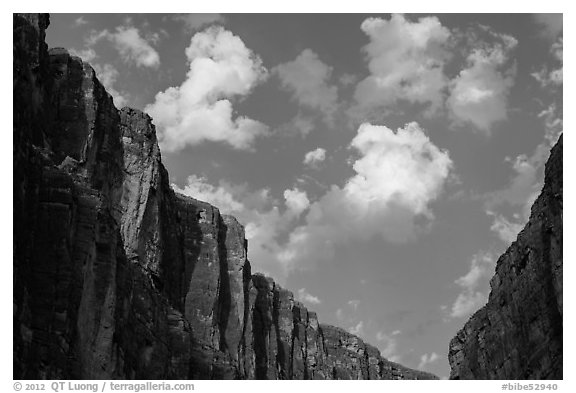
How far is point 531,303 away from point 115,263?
116ft

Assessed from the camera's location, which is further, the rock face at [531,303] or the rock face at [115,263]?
the rock face at [531,303]

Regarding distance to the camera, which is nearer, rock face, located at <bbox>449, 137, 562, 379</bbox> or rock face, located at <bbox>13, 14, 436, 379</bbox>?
rock face, located at <bbox>13, 14, 436, 379</bbox>

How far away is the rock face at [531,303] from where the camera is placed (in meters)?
65.1

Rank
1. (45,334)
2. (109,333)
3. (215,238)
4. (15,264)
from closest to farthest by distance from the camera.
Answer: (15,264), (45,334), (109,333), (215,238)

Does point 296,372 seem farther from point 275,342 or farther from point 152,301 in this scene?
point 152,301

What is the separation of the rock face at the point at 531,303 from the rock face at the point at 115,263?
84.0 ft

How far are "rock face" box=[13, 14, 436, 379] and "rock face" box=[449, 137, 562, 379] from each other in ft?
84.0

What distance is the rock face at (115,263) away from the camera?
4766 cm

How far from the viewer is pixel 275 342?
15825cm

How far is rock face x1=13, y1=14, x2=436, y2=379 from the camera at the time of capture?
4766cm

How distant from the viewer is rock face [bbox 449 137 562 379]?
65.1 metres

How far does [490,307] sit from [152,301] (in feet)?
120

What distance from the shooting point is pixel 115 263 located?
188 ft

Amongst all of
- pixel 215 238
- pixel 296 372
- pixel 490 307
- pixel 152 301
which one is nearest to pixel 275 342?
pixel 296 372
